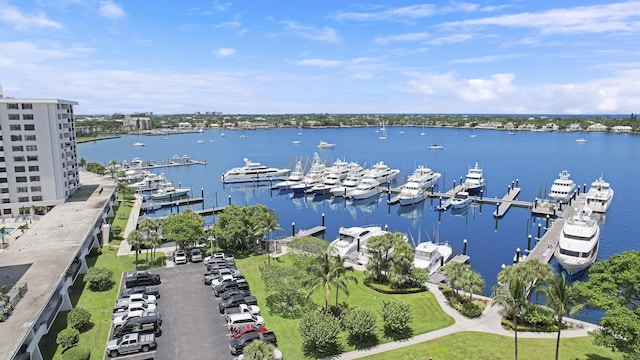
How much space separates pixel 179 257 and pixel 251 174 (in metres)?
85.0

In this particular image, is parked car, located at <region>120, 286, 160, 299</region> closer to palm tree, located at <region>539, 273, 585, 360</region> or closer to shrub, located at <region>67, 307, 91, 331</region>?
shrub, located at <region>67, 307, 91, 331</region>

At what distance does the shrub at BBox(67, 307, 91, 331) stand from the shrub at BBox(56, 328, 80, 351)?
52.2 inches

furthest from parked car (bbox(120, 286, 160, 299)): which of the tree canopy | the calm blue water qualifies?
the calm blue water

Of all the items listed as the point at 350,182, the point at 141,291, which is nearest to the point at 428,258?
the point at 141,291

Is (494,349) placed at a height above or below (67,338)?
below

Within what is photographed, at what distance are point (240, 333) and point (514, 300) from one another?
20.5m

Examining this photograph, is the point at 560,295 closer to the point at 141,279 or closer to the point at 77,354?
the point at 77,354

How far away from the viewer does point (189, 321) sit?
117 feet

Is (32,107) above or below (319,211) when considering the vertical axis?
above

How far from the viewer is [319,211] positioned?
9712cm

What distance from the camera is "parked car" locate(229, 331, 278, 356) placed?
30281mm

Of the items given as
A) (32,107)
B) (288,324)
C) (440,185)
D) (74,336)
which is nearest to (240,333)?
(288,324)

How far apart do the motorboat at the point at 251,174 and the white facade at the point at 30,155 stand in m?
59.5

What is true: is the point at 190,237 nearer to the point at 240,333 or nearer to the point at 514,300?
the point at 240,333
